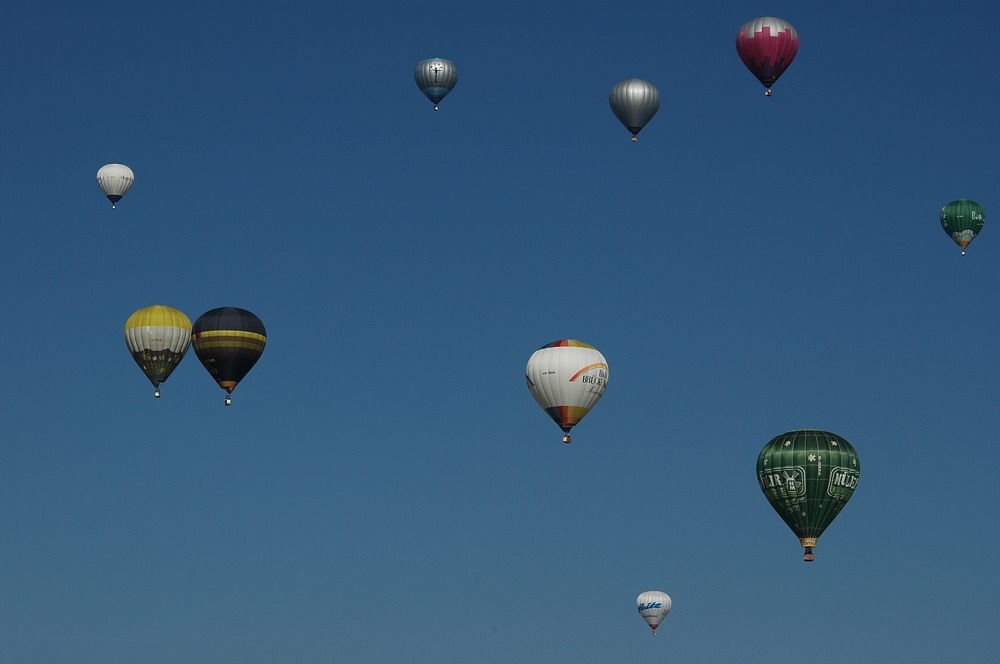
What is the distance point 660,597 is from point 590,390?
31.3 metres

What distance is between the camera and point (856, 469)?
291ft

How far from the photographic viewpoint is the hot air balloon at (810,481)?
87.4 meters

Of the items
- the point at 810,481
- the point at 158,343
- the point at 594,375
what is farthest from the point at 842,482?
the point at 158,343

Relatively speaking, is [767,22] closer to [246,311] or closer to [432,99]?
[432,99]

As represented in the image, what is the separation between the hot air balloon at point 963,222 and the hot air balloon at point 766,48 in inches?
814

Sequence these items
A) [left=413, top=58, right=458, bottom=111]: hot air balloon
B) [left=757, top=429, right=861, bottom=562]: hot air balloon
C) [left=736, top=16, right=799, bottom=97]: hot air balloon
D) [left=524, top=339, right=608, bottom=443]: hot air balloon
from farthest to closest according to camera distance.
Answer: [left=413, top=58, right=458, bottom=111]: hot air balloon
[left=736, top=16, right=799, bottom=97]: hot air balloon
[left=524, top=339, right=608, bottom=443]: hot air balloon
[left=757, top=429, right=861, bottom=562]: hot air balloon

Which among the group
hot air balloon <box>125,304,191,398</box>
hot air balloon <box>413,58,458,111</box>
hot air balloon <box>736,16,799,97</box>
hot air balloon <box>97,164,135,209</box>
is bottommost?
hot air balloon <box>125,304,191,398</box>

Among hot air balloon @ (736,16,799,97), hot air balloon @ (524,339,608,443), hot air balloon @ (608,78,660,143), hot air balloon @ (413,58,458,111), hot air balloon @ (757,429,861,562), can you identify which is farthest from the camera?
hot air balloon @ (413,58,458,111)

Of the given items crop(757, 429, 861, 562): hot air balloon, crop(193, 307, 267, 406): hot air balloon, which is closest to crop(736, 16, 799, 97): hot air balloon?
crop(757, 429, 861, 562): hot air balloon

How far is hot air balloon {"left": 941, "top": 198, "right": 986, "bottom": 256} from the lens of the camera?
112375 mm

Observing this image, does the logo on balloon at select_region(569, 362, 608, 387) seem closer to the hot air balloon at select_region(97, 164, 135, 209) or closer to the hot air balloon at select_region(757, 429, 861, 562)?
the hot air balloon at select_region(757, 429, 861, 562)

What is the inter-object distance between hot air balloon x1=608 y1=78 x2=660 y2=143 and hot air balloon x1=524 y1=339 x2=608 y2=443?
16.5 m

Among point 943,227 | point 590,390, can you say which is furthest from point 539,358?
point 943,227

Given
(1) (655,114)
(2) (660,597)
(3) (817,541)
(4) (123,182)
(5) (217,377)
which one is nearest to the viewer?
(3) (817,541)
